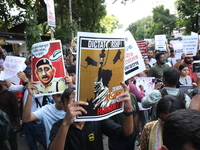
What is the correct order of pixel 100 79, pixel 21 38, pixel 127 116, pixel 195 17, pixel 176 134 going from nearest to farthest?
pixel 176 134, pixel 100 79, pixel 127 116, pixel 21 38, pixel 195 17

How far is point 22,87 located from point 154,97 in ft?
7.13

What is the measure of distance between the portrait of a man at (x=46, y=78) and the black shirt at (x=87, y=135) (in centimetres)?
64

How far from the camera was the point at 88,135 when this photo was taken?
5.43 feet

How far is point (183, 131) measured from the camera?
0.90 meters

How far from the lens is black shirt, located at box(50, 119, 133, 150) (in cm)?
162

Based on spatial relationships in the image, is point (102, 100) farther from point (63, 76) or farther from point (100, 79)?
point (63, 76)

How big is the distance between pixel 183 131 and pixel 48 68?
5.56 feet

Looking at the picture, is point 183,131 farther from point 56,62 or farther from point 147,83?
point 147,83

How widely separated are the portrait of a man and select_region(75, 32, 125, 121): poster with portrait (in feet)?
3.33

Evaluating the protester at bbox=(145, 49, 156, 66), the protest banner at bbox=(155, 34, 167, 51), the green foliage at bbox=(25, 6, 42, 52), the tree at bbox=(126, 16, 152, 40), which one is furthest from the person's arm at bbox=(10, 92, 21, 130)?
the tree at bbox=(126, 16, 152, 40)

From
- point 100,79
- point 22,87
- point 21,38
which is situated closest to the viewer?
point 100,79

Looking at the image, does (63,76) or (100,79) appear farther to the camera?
(63,76)

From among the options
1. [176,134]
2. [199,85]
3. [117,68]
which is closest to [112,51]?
[117,68]

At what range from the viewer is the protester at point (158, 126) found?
160 cm
